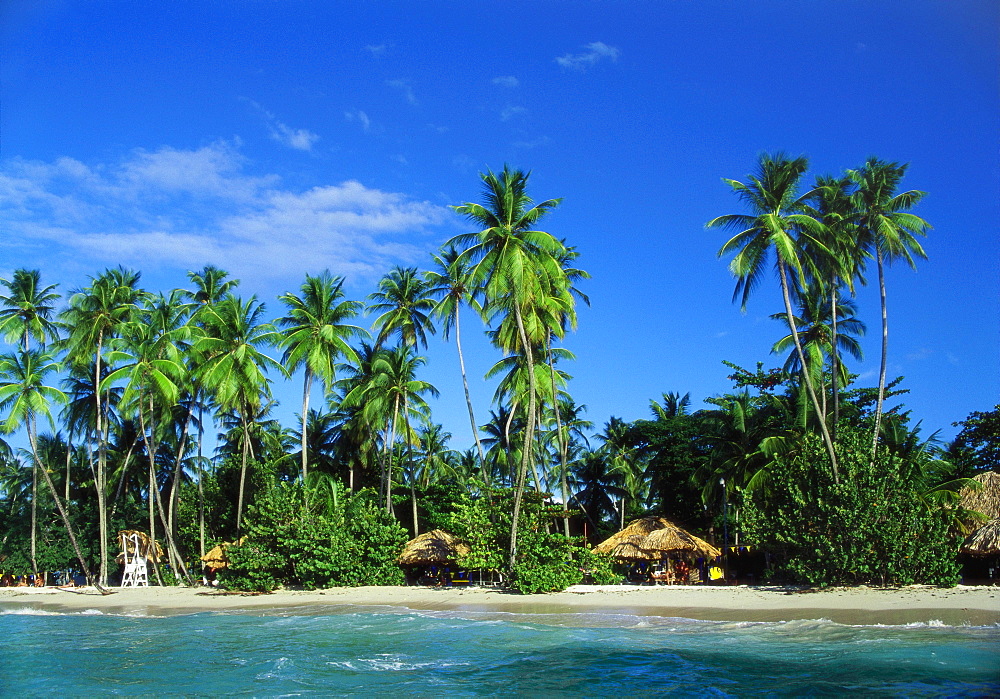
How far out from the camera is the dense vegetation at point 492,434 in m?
20.0

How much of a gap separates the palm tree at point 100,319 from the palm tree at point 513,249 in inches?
578

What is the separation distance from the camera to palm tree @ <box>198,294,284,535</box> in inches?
1071

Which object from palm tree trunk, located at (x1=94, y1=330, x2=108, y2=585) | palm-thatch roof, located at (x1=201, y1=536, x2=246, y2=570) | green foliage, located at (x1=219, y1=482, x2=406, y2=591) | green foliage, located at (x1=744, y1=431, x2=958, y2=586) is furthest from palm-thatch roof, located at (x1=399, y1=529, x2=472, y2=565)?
palm tree trunk, located at (x1=94, y1=330, x2=108, y2=585)

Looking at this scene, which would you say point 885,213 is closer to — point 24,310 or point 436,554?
point 436,554

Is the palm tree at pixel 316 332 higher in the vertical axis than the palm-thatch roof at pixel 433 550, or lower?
higher

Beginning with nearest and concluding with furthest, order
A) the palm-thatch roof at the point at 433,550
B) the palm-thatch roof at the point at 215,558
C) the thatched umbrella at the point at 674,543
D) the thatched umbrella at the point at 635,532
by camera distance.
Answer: the thatched umbrella at the point at 674,543 → the thatched umbrella at the point at 635,532 → the palm-thatch roof at the point at 433,550 → the palm-thatch roof at the point at 215,558

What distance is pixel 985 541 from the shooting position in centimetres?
1962

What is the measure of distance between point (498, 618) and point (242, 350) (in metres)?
14.2

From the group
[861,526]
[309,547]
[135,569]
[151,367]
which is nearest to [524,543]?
[309,547]

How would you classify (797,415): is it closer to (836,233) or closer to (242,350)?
(836,233)

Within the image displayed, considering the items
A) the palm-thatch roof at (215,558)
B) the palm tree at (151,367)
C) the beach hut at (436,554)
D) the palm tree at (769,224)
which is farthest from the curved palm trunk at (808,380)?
the palm-thatch roof at (215,558)

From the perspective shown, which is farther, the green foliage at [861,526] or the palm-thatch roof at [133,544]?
the palm-thatch roof at [133,544]

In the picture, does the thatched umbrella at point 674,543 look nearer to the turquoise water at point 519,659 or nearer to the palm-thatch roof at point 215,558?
the turquoise water at point 519,659

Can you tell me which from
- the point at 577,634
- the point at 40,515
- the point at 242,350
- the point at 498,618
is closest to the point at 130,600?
the point at 242,350
